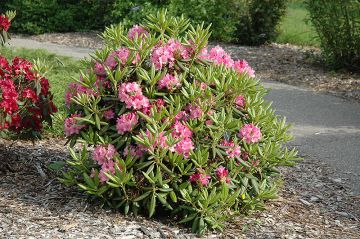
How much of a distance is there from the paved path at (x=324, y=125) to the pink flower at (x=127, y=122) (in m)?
2.17

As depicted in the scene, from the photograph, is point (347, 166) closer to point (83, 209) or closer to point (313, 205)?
point (313, 205)

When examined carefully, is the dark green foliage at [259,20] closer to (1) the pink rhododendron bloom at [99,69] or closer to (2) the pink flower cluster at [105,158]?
(1) the pink rhododendron bloom at [99,69]

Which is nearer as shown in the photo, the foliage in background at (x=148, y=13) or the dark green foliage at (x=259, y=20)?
the dark green foliage at (x=259, y=20)

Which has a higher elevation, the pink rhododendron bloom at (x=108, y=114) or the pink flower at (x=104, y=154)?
the pink rhododendron bloom at (x=108, y=114)

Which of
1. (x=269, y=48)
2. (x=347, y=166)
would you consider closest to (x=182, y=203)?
(x=347, y=166)

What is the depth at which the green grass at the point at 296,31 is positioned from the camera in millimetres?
13031

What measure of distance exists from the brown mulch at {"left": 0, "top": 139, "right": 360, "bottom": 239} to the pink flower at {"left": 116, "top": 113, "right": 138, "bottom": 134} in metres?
0.55

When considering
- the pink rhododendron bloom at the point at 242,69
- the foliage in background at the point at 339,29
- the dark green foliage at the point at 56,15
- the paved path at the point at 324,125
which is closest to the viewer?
the pink rhododendron bloom at the point at 242,69

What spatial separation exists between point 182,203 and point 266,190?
23.8 inches

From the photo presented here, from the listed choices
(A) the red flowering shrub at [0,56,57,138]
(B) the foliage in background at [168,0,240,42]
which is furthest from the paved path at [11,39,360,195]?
(B) the foliage in background at [168,0,240,42]

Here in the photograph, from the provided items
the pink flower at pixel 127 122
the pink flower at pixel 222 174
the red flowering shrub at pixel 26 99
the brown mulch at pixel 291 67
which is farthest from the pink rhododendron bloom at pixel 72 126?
the brown mulch at pixel 291 67

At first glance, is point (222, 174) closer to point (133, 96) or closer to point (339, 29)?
point (133, 96)

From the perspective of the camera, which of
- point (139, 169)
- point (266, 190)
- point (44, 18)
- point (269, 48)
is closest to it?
point (139, 169)

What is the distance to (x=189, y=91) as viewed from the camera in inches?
159
